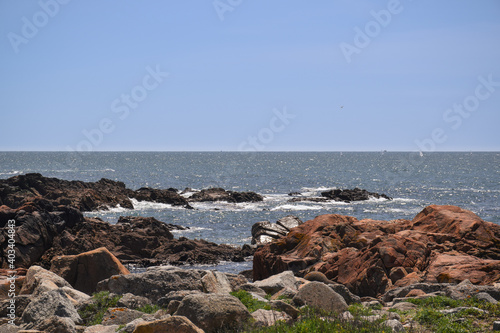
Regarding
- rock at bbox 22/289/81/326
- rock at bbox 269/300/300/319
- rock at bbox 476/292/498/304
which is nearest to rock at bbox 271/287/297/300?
rock at bbox 269/300/300/319

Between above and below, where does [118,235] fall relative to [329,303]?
below

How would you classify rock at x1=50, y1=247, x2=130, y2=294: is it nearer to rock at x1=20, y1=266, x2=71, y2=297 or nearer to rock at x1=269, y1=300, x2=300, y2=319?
rock at x1=20, y1=266, x2=71, y2=297

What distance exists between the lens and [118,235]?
1243 inches

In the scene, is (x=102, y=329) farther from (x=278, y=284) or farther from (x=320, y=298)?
(x=278, y=284)

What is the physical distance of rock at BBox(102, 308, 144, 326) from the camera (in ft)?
34.8

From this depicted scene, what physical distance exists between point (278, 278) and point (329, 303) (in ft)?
12.9

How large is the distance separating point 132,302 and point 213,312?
325cm

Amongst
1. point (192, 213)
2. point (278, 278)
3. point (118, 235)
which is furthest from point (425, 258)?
point (192, 213)

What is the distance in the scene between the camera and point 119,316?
10.8 metres

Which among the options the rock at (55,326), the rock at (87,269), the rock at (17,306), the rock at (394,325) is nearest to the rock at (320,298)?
the rock at (394,325)

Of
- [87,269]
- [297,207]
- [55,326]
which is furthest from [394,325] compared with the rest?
[297,207]

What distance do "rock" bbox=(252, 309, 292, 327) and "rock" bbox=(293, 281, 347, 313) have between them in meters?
1.38

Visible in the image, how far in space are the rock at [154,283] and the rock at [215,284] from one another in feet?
1.32

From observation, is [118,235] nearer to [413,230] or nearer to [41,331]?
[413,230]
